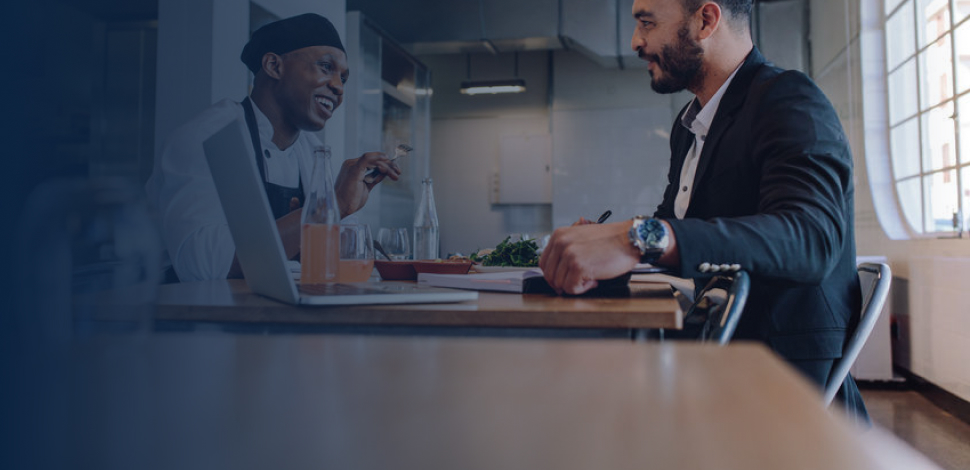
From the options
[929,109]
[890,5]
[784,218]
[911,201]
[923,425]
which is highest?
[890,5]

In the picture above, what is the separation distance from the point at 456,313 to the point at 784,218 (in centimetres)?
62

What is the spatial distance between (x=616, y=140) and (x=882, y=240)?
3.18 meters

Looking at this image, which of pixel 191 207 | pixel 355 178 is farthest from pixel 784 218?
pixel 191 207

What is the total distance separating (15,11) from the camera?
326 mm

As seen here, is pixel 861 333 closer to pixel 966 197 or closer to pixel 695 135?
pixel 695 135

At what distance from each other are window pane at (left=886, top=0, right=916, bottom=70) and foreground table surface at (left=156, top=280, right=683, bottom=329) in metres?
3.76

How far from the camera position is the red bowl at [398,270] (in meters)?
1.38

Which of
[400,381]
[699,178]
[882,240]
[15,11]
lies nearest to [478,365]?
[400,381]

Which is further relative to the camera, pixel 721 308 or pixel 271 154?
pixel 271 154

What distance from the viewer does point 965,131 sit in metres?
2.96

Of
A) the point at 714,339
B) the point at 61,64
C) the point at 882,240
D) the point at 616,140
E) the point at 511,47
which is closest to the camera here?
the point at 61,64

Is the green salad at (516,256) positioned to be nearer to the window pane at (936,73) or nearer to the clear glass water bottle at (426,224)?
the clear glass water bottle at (426,224)

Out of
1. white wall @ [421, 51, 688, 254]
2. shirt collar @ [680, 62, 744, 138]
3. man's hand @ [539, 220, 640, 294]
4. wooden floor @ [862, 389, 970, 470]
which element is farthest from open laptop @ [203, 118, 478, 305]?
white wall @ [421, 51, 688, 254]

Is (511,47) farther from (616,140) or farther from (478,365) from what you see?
(478,365)
